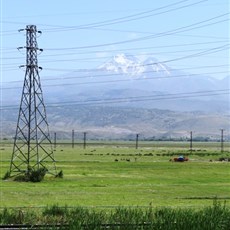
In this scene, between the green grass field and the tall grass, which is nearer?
the tall grass

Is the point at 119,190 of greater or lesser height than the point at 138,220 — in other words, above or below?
below

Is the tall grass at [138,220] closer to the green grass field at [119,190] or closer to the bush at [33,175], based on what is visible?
the green grass field at [119,190]

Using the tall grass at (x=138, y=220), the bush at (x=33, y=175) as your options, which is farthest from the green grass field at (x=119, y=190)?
the tall grass at (x=138, y=220)

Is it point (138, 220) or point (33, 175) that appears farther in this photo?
point (33, 175)

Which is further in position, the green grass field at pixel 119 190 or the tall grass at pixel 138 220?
the green grass field at pixel 119 190

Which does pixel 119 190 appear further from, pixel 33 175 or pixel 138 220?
pixel 138 220

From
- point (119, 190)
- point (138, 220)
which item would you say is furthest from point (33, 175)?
point (138, 220)

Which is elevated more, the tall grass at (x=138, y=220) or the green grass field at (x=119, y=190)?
the tall grass at (x=138, y=220)

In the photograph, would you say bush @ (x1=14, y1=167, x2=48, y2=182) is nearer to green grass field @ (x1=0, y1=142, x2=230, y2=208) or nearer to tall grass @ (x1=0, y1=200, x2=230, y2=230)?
green grass field @ (x1=0, y1=142, x2=230, y2=208)

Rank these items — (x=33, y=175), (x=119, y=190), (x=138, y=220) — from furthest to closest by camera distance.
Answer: (x=33, y=175) < (x=119, y=190) < (x=138, y=220)

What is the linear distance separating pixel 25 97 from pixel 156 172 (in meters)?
21.9

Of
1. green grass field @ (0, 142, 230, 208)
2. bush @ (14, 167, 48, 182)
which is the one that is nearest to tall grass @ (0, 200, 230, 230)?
green grass field @ (0, 142, 230, 208)

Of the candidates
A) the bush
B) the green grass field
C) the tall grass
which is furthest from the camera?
the bush

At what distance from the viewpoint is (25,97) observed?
212 ft
